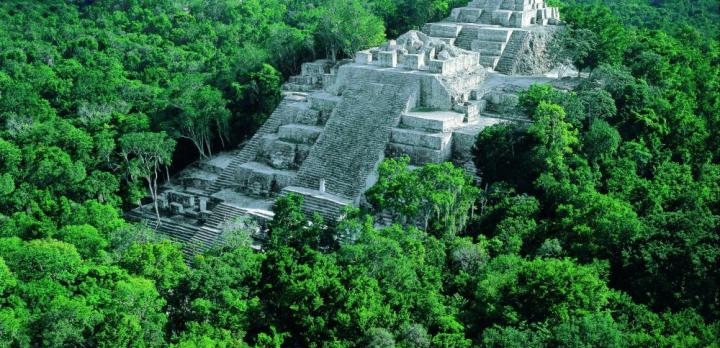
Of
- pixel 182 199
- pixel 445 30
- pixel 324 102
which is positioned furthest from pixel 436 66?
pixel 182 199

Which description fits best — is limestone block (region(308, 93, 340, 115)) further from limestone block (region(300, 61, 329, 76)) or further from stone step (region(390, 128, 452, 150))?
limestone block (region(300, 61, 329, 76))

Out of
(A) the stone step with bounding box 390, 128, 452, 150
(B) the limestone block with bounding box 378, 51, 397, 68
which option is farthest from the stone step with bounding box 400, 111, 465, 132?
(B) the limestone block with bounding box 378, 51, 397, 68

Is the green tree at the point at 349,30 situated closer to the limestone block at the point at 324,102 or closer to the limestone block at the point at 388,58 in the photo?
the limestone block at the point at 388,58

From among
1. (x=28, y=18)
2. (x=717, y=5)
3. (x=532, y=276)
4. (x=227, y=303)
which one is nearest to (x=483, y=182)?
(x=532, y=276)

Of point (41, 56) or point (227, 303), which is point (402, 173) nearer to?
point (227, 303)

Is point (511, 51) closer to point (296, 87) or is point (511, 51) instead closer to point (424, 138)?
point (424, 138)

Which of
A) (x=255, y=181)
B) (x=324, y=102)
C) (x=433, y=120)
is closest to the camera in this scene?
(x=433, y=120)

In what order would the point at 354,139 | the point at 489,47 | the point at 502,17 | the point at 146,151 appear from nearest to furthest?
1. the point at 354,139
2. the point at 146,151
3. the point at 489,47
4. the point at 502,17

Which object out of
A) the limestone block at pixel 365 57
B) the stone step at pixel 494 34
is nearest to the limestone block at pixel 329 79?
the limestone block at pixel 365 57
